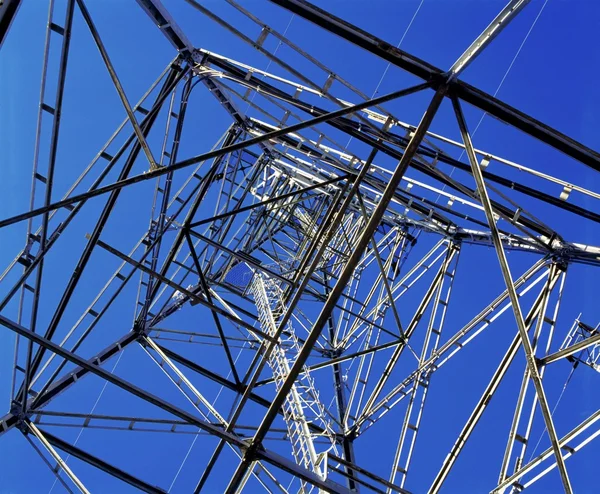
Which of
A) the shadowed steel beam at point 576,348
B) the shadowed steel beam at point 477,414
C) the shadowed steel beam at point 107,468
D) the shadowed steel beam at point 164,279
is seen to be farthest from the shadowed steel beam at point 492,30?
the shadowed steel beam at point 107,468

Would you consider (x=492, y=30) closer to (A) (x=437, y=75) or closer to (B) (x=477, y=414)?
(A) (x=437, y=75)

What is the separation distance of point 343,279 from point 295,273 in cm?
795

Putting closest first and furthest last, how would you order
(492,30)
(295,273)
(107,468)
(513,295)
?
(492,30) → (513,295) → (107,468) → (295,273)

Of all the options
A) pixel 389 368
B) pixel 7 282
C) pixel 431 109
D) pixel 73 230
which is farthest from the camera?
→ pixel 7 282

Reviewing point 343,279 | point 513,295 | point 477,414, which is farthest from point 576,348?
point 343,279

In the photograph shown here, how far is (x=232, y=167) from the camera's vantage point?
18.5 m

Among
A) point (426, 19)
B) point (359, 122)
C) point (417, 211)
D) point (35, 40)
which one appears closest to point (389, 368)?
point (417, 211)

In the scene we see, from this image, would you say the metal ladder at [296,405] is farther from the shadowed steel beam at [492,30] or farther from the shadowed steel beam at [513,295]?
the shadowed steel beam at [492,30]

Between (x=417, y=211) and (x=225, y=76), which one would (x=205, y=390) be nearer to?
(x=417, y=211)

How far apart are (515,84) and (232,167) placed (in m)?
12.2

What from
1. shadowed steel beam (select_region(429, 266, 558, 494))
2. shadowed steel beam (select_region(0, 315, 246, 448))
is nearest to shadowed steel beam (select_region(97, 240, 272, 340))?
shadowed steel beam (select_region(0, 315, 246, 448))

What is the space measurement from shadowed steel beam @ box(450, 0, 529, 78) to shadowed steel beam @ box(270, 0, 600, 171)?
0.29m

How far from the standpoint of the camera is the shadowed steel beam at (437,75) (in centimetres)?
856

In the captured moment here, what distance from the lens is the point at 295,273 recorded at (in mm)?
17031
